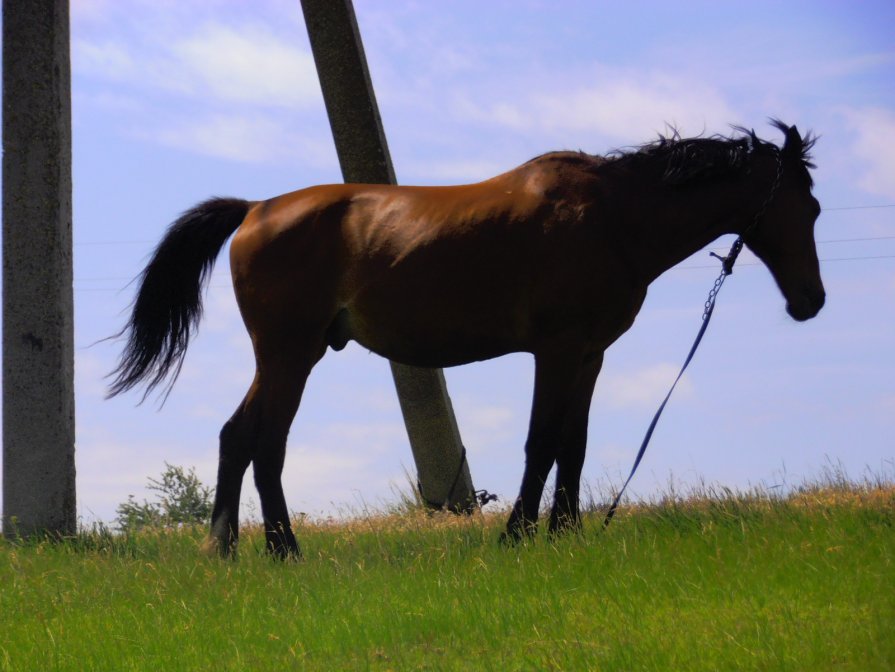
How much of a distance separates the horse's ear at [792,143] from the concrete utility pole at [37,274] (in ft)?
18.8

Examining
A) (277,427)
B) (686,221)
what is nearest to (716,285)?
(686,221)

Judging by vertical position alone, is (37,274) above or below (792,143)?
below

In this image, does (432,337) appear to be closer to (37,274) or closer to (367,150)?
(367,150)

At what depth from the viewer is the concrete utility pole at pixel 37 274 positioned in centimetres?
948

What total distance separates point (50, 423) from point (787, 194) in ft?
19.3

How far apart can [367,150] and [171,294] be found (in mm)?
2674

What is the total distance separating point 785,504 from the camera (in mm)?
7699

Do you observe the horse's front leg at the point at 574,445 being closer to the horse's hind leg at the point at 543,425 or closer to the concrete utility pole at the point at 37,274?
the horse's hind leg at the point at 543,425

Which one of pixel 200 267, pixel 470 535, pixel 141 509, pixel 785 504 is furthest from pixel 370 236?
pixel 141 509

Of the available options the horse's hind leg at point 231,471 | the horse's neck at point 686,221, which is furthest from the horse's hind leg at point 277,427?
the horse's neck at point 686,221

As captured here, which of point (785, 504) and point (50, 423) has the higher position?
point (50, 423)

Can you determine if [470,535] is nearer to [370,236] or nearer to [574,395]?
[574,395]

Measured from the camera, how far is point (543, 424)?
24.2 feet

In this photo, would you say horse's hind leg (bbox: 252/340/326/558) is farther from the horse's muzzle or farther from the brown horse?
the horse's muzzle
